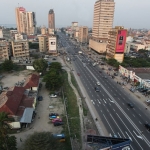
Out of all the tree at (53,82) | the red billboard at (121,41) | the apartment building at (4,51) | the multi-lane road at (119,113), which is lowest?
the multi-lane road at (119,113)

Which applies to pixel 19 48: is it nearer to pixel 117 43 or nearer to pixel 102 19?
pixel 117 43

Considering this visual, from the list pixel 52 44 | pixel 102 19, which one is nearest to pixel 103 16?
pixel 102 19

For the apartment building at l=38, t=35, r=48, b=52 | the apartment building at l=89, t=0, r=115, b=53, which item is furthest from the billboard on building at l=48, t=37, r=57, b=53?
the apartment building at l=89, t=0, r=115, b=53

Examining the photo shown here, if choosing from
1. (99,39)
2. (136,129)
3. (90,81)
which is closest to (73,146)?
(136,129)

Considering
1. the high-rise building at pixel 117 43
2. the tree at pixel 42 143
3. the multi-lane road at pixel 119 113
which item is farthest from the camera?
the high-rise building at pixel 117 43

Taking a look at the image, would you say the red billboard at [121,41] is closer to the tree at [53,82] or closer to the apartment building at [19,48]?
the tree at [53,82]

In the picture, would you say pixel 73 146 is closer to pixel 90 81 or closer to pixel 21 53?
pixel 90 81

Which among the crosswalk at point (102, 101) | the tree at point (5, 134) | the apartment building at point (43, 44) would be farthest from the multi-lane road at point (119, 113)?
the apartment building at point (43, 44)
